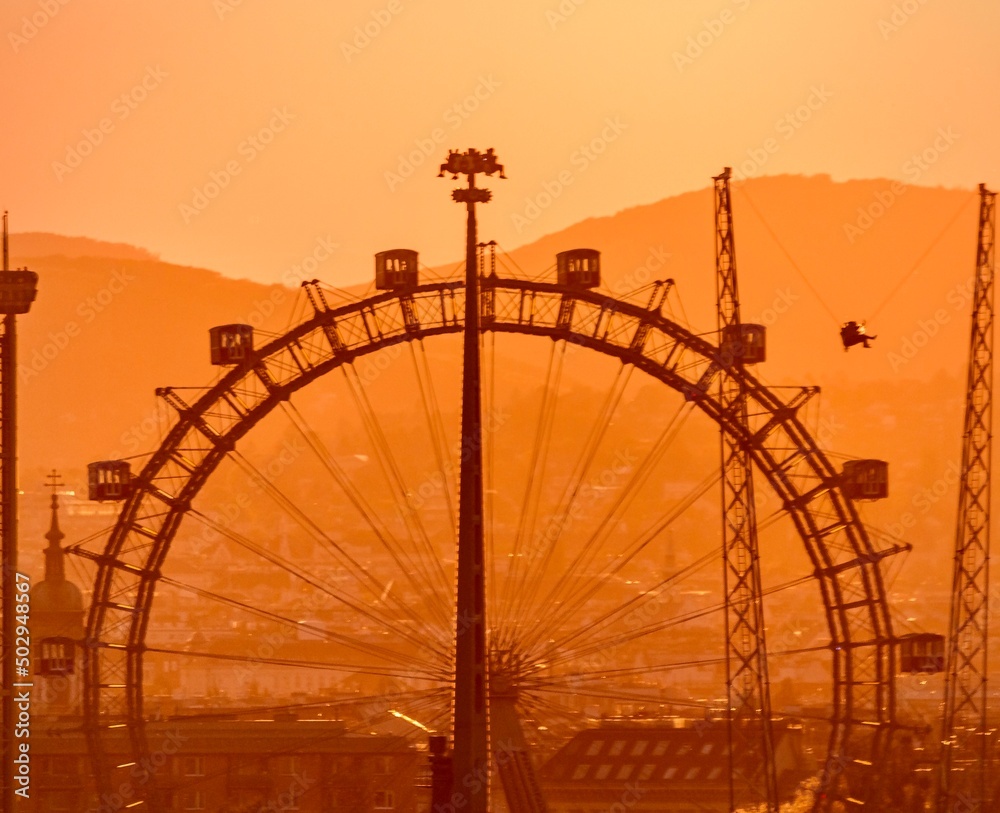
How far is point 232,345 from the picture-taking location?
7950 centimetres

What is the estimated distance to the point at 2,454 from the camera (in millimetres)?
63781

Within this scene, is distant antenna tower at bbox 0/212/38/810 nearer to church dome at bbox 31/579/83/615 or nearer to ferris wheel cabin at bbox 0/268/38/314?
ferris wheel cabin at bbox 0/268/38/314

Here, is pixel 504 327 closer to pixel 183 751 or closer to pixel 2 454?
pixel 2 454

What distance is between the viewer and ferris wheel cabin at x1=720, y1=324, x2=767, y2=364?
7644 centimetres

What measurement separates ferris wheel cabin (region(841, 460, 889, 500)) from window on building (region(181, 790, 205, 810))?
49692 millimetres

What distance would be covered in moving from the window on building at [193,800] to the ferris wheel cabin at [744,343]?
4998 centimetres

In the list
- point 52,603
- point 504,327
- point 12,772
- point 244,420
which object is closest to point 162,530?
point 244,420

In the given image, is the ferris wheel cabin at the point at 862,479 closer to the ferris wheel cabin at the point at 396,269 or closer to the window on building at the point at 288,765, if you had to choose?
the ferris wheel cabin at the point at 396,269

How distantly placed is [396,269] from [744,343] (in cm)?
1056

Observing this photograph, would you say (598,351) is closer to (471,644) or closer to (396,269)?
(396,269)

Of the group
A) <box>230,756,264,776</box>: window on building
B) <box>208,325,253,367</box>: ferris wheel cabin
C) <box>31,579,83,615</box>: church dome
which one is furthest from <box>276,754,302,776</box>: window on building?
<box>208,325,253,367</box>: ferris wheel cabin

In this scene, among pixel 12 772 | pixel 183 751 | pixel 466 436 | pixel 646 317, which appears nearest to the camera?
pixel 466 436

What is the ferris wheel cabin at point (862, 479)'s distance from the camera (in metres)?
78.0

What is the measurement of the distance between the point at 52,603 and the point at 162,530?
214ft
